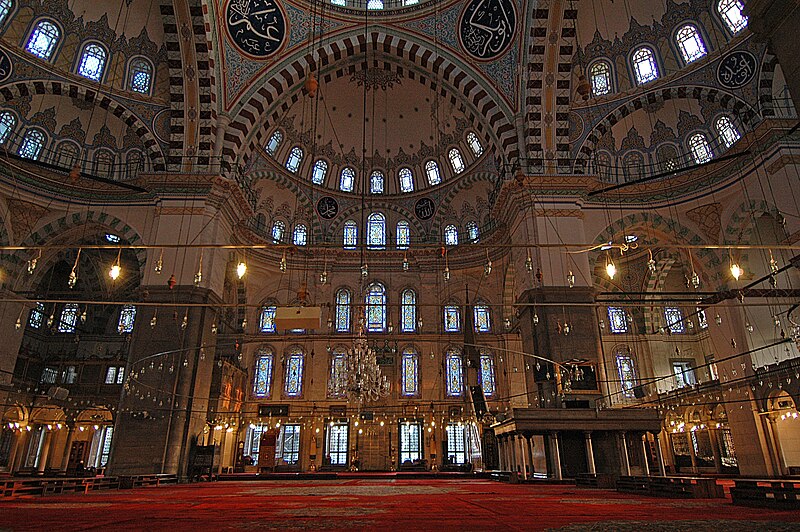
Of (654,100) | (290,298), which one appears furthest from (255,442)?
(654,100)

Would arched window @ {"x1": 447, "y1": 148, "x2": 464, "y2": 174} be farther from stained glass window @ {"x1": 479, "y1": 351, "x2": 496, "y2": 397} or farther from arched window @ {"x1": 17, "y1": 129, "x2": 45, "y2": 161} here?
arched window @ {"x1": 17, "y1": 129, "x2": 45, "y2": 161}

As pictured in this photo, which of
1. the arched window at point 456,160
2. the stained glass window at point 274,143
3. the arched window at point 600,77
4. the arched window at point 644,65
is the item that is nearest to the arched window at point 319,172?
the stained glass window at point 274,143

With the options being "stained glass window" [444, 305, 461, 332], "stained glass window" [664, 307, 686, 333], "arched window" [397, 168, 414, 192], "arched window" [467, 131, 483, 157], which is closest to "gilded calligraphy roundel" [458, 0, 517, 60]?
"arched window" [467, 131, 483, 157]

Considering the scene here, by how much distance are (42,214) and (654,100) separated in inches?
760

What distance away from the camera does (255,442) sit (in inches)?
840

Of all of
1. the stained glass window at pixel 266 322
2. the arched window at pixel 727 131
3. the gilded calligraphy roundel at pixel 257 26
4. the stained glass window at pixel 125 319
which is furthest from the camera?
the stained glass window at pixel 125 319

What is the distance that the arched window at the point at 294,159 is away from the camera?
22.0 m

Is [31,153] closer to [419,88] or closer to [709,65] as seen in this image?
[419,88]

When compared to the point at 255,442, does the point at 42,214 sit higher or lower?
higher

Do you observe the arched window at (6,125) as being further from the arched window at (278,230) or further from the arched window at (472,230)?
the arched window at (472,230)

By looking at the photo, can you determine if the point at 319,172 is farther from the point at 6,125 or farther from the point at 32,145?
the point at 6,125

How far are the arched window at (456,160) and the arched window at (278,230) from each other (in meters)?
8.08

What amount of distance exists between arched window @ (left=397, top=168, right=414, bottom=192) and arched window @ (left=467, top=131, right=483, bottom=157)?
11.2ft

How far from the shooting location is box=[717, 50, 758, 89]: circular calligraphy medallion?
45.5 ft
